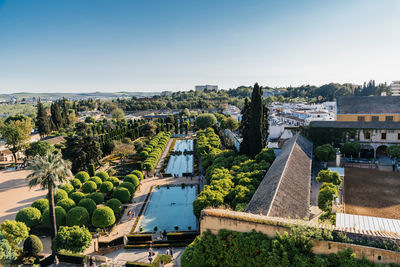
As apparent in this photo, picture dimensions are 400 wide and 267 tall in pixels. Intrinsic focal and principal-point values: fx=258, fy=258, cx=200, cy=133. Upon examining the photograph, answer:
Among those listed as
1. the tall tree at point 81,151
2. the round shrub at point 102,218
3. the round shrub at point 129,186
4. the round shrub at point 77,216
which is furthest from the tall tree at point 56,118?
the round shrub at point 102,218

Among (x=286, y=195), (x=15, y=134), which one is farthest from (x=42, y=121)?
(x=286, y=195)

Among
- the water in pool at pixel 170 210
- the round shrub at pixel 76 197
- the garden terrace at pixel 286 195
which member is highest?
the garden terrace at pixel 286 195

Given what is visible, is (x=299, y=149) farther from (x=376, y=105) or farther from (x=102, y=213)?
(x=102, y=213)

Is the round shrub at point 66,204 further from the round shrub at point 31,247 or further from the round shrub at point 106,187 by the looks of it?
the round shrub at point 106,187

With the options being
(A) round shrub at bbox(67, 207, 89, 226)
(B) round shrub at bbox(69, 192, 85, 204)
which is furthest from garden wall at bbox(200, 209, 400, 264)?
(B) round shrub at bbox(69, 192, 85, 204)

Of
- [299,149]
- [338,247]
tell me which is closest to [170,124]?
[299,149]

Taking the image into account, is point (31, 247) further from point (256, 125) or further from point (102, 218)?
point (256, 125)

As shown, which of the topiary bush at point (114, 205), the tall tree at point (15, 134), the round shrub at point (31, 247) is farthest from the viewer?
the tall tree at point (15, 134)

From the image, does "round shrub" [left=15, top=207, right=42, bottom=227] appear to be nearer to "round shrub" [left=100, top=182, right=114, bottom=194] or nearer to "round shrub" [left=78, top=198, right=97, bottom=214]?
"round shrub" [left=78, top=198, right=97, bottom=214]
